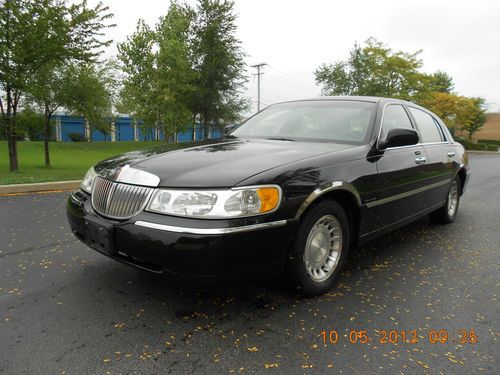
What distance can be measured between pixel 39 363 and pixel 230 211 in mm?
1328

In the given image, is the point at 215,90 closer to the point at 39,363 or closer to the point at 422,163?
the point at 422,163

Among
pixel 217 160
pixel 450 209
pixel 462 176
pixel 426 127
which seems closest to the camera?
pixel 217 160

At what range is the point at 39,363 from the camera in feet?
7.00

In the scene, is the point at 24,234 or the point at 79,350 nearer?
the point at 79,350

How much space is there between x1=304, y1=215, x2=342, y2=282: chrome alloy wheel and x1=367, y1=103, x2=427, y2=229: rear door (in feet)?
1.46

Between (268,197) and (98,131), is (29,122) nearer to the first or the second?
(268,197)

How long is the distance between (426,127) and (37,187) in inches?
273

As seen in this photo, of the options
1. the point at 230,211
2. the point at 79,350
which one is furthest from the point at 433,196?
the point at 79,350

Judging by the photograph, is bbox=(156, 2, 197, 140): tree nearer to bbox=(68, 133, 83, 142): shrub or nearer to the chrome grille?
the chrome grille

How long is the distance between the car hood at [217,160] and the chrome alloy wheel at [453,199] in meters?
2.82

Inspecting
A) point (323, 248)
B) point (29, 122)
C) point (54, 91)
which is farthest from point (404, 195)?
point (54, 91)

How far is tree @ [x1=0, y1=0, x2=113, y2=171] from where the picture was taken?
1070cm

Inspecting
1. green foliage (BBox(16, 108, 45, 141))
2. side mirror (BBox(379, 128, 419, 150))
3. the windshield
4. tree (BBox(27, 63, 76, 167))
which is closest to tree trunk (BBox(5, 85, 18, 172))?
green foliage (BBox(16, 108, 45, 141))

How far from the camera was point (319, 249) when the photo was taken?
2965 millimetres
